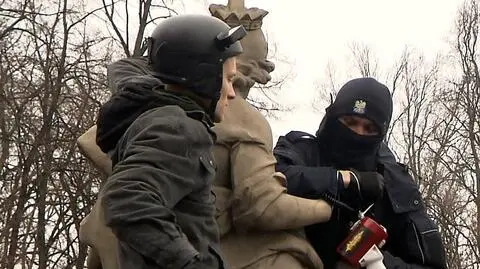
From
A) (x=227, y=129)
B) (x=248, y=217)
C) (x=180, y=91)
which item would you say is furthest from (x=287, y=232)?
(x=180, y=91)

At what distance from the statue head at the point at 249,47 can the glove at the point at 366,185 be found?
572 mm

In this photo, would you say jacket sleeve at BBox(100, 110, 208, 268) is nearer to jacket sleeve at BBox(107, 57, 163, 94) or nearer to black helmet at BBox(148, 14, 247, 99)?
black helmet at BBox(148, 14, 247, 99)

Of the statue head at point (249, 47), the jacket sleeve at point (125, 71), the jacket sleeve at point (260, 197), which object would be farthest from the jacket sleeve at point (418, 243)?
the jacket sleeve at point (125, 71)

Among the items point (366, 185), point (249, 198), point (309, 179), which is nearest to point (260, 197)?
point (249, 198)

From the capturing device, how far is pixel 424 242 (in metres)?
4.14

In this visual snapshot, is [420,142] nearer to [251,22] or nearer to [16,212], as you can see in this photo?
[16,212]

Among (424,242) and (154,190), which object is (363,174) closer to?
(424,242)

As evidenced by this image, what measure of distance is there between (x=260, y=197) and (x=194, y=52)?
95cm

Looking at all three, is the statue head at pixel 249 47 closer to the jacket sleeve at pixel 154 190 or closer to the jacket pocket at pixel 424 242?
the jacket pocket at pixel 424 242

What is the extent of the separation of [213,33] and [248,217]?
963 millimetres

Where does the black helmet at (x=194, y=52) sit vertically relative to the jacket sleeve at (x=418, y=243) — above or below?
above

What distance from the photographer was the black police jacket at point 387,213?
399cm

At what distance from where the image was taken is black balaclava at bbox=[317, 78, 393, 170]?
162 inches

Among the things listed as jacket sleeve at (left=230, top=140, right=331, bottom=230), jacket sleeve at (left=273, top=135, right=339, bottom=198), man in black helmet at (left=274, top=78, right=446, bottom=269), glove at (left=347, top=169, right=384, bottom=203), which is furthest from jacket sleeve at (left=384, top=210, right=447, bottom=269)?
jacket sleeve at (left=230, top=140, right=331, bottom=230)
